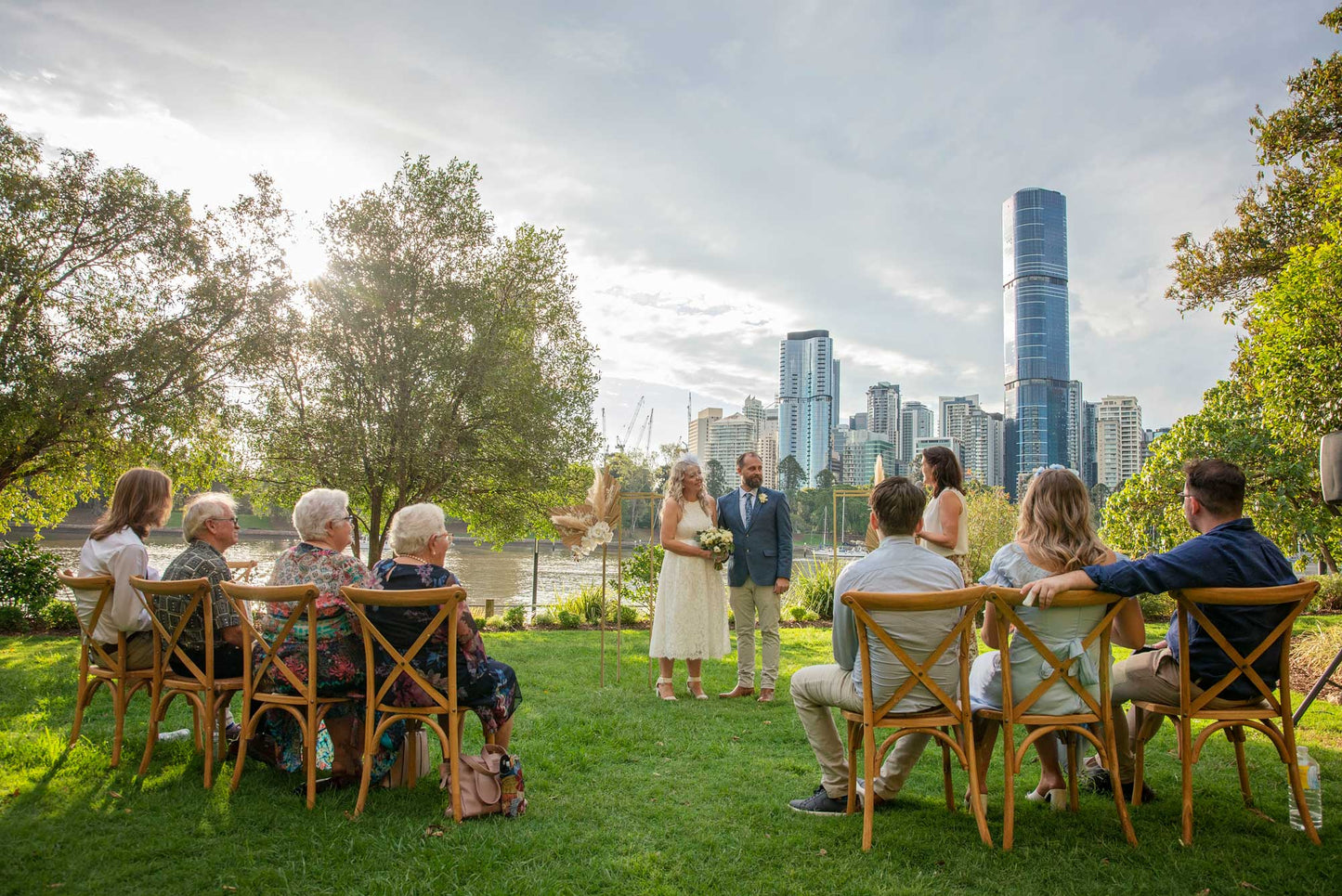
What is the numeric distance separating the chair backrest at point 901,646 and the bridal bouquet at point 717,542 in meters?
2.92

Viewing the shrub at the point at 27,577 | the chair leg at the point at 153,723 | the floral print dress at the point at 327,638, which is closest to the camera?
the floral print dress at the point at 327,638

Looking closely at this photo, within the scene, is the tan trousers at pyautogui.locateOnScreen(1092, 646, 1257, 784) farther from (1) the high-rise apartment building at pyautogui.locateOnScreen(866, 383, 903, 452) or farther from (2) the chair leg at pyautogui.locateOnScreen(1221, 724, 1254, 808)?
(1) the high-rise apartment building at pyautogui.locateOnScreen(866, 383, 903, 452)

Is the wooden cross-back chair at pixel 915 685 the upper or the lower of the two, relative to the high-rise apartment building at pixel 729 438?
lower

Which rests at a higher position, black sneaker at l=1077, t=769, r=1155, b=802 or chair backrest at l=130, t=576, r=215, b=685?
chair backrest at l=130, t=576, r=215, b=685

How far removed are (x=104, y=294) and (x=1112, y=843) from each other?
13921 millimetres

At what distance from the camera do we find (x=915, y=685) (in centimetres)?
325

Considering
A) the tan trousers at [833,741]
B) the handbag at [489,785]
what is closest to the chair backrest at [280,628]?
the handbag at [489,785]

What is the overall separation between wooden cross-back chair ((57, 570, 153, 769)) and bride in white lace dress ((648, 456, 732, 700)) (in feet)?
11.3

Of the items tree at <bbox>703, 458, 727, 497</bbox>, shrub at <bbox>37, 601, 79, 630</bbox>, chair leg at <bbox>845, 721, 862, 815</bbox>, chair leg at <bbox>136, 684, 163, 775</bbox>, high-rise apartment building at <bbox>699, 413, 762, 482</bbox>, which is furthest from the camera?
high-rise apartment building at <bbox>699, 413, 762, 482</bbox>

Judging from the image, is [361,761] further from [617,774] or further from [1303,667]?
[1303,667]

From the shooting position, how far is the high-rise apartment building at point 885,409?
134 metres

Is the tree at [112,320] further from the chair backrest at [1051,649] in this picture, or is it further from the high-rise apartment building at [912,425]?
the high-rise apartment building at [912,425]

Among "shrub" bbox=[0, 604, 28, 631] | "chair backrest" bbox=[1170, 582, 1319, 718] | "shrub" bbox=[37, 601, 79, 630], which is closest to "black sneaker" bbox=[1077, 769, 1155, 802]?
"chair backrest" bbox=[1170, 582, 1319, 718]

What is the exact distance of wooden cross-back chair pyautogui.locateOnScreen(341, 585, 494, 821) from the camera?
3.30 m
